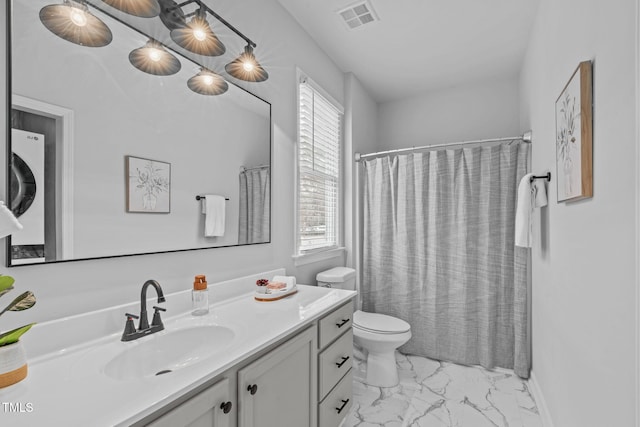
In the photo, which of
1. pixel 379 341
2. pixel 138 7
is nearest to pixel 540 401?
pixel 379 341

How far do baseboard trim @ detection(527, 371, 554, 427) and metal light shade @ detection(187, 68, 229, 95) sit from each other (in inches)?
97.0

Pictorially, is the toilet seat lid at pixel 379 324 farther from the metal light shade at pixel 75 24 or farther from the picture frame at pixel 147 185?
the metal light shade at pixel 75 24

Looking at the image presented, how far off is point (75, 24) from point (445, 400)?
2.70 m

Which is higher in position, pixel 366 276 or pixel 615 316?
pixel 615 316

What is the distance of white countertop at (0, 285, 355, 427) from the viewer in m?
0.67

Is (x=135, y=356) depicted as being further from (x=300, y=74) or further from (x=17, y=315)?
(x=300, y=74)

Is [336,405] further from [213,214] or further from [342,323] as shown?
[213,214]

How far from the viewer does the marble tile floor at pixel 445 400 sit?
193 centimetres

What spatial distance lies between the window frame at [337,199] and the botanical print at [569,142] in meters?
1.45

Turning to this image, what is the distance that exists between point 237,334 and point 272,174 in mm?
→ 1056

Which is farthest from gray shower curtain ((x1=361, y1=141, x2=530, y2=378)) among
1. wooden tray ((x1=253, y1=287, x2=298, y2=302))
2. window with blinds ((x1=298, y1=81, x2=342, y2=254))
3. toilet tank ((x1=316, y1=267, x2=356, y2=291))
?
wooden tray ((x1=253, y1=287, x2=298, y2=302))

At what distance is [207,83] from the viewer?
1546 mm

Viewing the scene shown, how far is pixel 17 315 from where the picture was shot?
92 centimetres

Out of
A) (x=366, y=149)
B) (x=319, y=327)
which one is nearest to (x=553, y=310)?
(x=319, y=327)
